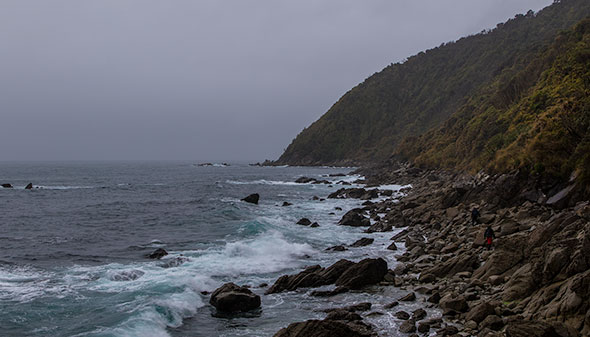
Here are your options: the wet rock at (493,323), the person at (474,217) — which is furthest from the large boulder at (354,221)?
the wet rock at (493,323)

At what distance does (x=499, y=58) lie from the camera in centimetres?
13050

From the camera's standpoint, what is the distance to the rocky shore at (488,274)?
1206 centimetres

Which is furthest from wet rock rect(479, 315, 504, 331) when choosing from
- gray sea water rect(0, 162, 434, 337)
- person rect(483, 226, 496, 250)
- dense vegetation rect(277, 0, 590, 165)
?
dense vegetation rect(277, 0, 590, 165)

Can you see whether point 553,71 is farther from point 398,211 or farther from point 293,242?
point 293,242

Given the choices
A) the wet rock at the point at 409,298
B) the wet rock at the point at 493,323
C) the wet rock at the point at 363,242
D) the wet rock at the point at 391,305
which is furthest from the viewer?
the wet rock at the point at 363,242

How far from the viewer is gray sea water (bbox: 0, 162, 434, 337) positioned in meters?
15.1

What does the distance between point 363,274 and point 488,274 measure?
17.1 ft

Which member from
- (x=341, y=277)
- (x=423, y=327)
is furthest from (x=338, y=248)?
(x=423, y=327)

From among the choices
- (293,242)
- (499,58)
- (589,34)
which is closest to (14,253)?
(293,242)

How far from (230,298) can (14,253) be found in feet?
60.2

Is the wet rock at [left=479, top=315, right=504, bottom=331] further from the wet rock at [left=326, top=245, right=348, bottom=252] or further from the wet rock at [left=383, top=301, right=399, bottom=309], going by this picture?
the wet rock at [left=326, top=245, right=348, bottom=252]

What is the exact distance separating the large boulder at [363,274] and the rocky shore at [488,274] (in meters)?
0.05

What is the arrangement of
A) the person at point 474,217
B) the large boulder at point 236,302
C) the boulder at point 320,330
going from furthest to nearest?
1. the person at point 474,217
2. the large boulder at point 236,302
3. the boulder at point 320,330

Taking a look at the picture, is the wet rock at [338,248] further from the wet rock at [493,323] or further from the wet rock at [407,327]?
the wet rock at [493,323]
